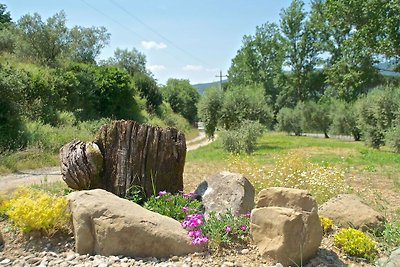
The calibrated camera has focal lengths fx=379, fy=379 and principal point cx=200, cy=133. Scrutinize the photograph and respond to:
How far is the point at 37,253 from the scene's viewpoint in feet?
13.8

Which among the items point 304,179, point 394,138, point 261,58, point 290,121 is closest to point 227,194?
point 304,179

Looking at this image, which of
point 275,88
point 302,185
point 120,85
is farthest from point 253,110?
point 275,88

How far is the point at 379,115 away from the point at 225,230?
65.5 feet

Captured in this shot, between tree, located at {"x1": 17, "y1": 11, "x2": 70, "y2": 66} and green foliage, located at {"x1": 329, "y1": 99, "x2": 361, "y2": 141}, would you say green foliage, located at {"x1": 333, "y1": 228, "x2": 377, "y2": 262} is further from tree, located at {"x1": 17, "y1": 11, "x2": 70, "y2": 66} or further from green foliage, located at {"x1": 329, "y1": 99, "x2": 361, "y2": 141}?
green foliage, located at {"x1": 329, "y1": 99, "x2": 361, "y2": 141}

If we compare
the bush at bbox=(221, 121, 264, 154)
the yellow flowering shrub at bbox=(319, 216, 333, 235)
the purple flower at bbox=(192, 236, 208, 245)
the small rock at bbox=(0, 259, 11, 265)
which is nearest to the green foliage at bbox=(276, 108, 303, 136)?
the bush at bbox=(221, 121, 264, 154)

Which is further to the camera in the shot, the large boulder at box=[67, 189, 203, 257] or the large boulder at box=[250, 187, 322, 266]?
the large boulder at box=[67, 189, 203, 257]

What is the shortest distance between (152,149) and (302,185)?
3.08 meters

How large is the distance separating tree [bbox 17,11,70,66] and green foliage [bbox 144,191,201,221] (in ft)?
80.3

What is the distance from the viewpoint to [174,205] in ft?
17.0

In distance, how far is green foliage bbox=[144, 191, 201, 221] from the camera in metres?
4.97

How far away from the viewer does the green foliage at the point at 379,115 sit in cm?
2098

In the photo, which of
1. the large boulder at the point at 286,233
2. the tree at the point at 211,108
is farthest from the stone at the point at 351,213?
the tree at the point at 211,108

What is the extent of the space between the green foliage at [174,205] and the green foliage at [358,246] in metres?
1.84

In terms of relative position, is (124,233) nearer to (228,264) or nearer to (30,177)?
(228,264)
